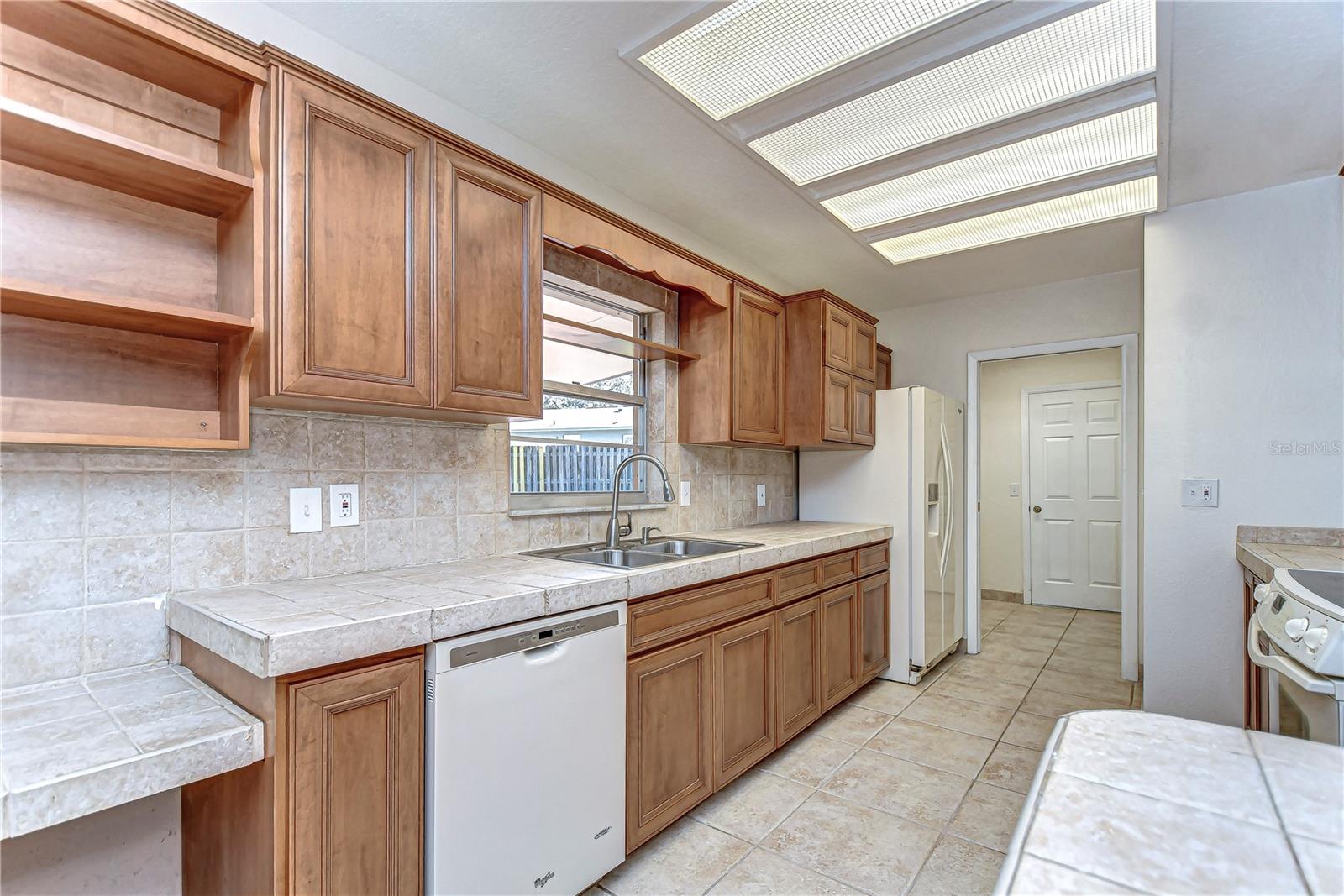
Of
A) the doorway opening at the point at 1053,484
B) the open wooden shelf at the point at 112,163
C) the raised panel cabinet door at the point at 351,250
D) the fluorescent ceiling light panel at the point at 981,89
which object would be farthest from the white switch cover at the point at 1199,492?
the open wooden shelf at the point at 112,163

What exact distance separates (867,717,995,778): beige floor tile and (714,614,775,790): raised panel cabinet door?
2.05 ft

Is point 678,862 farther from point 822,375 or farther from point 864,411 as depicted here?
point 864,411

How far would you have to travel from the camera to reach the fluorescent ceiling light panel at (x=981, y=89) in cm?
175

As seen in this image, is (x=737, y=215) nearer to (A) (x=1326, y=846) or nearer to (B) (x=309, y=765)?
(B) (x=309, y=765)

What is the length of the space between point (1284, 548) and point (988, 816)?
62.2 inches

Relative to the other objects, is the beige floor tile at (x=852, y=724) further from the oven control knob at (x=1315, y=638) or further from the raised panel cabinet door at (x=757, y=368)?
the oven control knob at (x=1315, y=638)

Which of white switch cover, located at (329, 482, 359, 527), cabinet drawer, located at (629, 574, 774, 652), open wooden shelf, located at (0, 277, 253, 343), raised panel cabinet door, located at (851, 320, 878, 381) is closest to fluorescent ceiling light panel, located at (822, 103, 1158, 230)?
raised panel cabinet door, located at (851, 320, 878, 381)

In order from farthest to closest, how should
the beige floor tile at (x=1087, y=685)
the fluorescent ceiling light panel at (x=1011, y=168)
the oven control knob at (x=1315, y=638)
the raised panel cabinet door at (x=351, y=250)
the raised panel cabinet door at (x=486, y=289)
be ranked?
the beige floor tile at (x=1087, y=685) → the fluorescent ceiling light panel at (x=1011, y=168) → the raised panel cabinet door at (x=486, y=289) → the raised panel cabinet door at (x=351, y=250) → the oven control knob at (x=1315, y=638)

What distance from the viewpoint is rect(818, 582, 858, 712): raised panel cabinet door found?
297cm

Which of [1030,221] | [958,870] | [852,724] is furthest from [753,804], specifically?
[1030,221]

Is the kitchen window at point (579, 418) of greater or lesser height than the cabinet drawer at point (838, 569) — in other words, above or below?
above

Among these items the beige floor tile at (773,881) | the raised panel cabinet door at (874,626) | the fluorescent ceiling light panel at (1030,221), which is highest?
the fluorescent ceiling light panel at (1030,221)

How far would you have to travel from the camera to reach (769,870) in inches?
75.8

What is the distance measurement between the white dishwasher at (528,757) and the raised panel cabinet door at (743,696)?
52 cm
